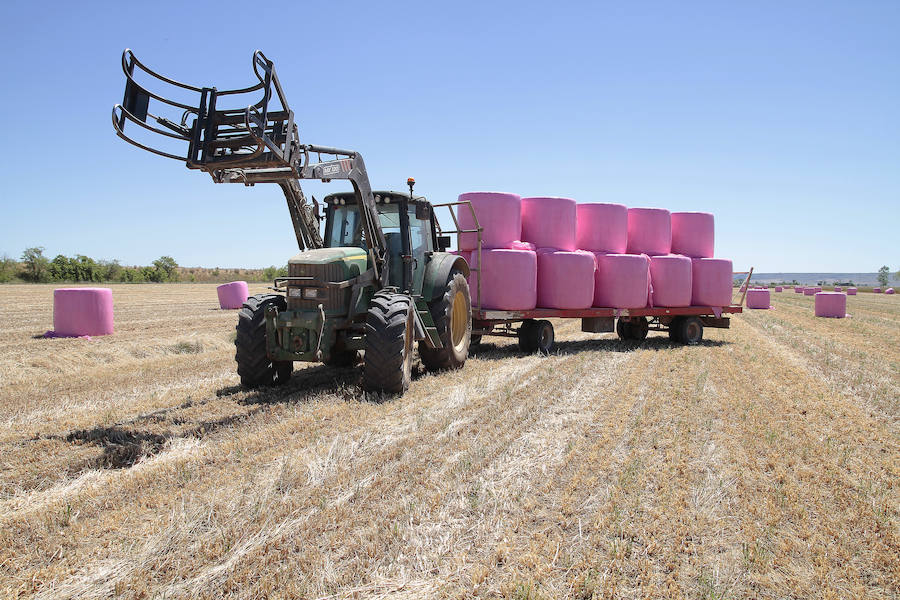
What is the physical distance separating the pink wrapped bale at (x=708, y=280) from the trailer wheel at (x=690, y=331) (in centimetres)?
43

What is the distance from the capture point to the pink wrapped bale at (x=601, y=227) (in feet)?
38.3

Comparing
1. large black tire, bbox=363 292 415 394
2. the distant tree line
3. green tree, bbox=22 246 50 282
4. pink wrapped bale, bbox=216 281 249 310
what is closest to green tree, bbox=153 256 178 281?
the distant tree line

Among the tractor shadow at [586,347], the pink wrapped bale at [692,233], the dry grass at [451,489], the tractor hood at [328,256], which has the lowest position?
the dry grass at [451,489]

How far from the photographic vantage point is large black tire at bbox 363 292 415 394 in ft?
21.1

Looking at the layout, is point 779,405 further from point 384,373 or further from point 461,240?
point 461,240

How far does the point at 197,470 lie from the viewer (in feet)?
13.9

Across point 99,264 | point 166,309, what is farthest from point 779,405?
point 99,264

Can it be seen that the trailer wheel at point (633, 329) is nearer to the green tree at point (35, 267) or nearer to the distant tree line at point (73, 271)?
the distant tree line at point (73, 271)

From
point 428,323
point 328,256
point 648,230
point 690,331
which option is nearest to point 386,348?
point 328,256

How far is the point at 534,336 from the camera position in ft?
35.1

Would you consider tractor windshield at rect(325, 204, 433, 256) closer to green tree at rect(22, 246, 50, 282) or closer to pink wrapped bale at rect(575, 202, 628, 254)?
pink wrapped bale at rect(575, 202, 628, 254)

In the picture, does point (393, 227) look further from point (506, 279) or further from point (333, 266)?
point (506, 279)

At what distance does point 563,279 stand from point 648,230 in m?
2.81

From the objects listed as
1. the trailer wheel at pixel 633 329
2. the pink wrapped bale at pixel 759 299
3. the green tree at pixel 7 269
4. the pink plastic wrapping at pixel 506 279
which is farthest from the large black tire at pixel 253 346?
the green tree at pixel 7 269
